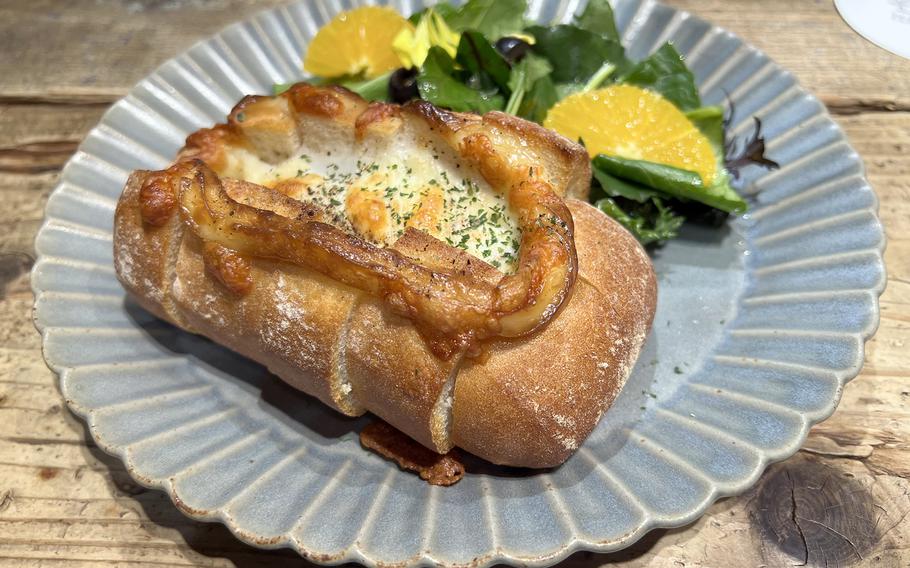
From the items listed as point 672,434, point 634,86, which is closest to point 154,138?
point 634,86

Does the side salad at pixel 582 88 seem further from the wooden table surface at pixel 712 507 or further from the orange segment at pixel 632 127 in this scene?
the wooden table surface at pixel 712 507

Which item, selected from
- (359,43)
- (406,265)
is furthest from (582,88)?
(406,265)

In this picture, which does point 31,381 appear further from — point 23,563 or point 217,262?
point 217,262

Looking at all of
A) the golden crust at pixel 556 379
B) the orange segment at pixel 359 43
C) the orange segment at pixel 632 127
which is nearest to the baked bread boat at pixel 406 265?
the golden crust at pixel 556 379

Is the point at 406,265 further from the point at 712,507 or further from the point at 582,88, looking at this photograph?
the point at 582,88

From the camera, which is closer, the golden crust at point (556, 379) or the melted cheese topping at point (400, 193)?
the golden crust at point (556, 379)

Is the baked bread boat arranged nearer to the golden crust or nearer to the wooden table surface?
the golden crust
